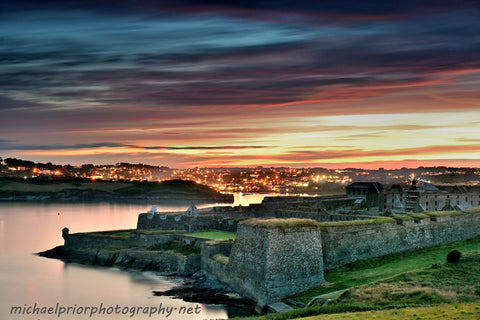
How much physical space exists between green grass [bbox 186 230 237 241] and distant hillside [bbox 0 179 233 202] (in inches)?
4511

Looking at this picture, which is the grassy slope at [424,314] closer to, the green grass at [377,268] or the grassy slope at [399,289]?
the grassy slope at [399,289]

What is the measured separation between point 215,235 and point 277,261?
14468 mm

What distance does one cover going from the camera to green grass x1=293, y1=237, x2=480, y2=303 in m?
26.9

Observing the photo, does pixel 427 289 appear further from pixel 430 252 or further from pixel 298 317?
pixel 430 252

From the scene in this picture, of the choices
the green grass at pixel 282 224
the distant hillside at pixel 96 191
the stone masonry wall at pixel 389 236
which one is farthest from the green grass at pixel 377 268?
the distant hillside at pixel 96 191

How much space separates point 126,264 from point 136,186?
5669 inches

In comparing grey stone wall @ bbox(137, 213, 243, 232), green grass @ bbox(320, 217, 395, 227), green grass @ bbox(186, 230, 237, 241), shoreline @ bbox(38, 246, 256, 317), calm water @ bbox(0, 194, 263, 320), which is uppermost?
green grass @ bbox(320, 217, 395, 227)

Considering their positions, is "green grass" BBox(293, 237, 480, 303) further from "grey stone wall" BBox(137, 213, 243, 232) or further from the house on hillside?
the house on hillside

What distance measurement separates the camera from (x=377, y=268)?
30.0 m

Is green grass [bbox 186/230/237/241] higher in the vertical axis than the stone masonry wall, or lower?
lower

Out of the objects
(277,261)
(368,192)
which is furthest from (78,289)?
(368,192)

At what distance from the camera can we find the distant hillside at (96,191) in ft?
515

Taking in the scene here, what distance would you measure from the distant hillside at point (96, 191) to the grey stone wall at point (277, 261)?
129055 millimetres

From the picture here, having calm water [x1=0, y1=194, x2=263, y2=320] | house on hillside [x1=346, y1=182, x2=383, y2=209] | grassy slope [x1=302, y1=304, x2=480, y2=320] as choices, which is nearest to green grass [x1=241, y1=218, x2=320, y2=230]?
calm water [x1=0, y1=194, x2=263, y2=320]
